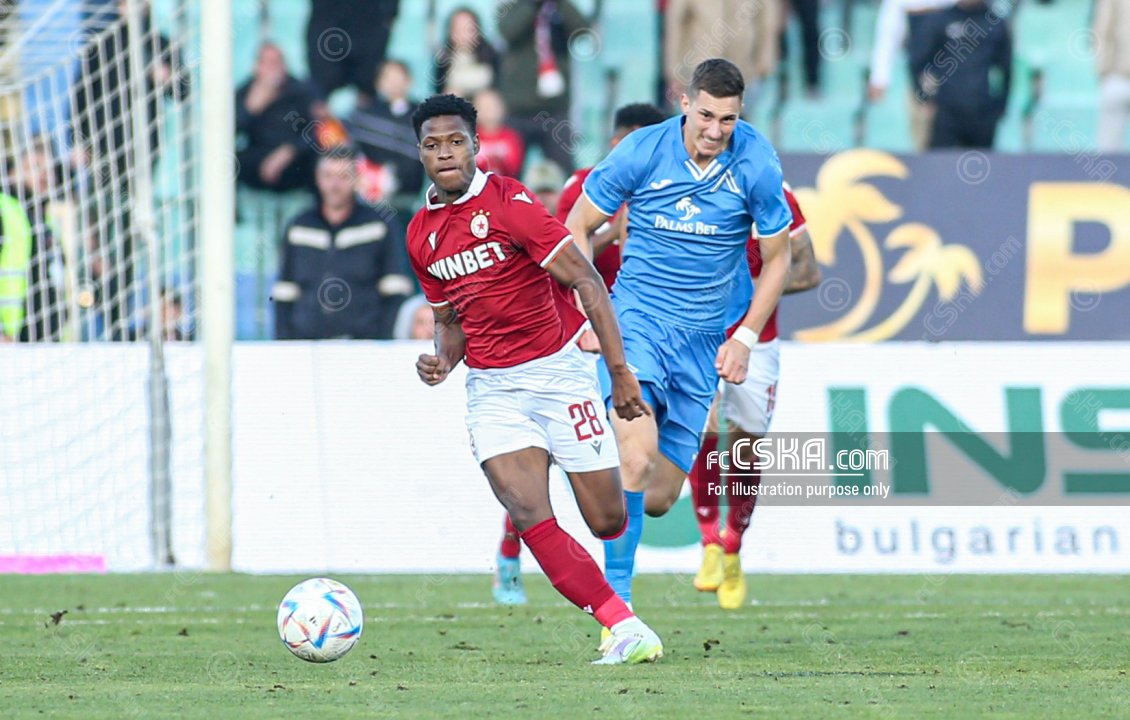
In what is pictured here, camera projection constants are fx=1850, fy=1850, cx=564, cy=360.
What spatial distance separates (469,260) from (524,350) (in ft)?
1.37

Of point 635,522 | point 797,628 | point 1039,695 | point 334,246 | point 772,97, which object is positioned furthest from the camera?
point 772,97

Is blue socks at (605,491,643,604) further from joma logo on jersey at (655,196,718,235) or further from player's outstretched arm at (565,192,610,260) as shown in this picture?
joma logo on jersey at (655,196,718,235)

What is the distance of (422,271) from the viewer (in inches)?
284

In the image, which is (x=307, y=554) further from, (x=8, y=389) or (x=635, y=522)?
(x=635, y=522)

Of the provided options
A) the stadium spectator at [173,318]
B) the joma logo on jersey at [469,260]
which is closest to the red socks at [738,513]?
the joma logo on jersey at [469,260]

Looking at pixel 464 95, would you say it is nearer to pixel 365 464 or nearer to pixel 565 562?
pixel 365 464

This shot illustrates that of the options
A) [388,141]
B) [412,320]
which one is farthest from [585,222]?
[388,141]

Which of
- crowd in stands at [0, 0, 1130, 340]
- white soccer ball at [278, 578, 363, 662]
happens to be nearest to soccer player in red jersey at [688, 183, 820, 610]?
white soccer ball at [278, 578, 363, 662]

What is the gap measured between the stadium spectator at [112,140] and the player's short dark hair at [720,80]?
17.5ft

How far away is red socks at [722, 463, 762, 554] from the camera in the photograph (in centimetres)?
972

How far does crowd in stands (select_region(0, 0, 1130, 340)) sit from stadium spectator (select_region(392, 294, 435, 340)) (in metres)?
0.01

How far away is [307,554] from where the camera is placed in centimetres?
1166

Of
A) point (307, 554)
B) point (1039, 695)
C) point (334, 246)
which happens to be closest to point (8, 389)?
point (307, 554)

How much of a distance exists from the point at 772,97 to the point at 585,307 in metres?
10.5
